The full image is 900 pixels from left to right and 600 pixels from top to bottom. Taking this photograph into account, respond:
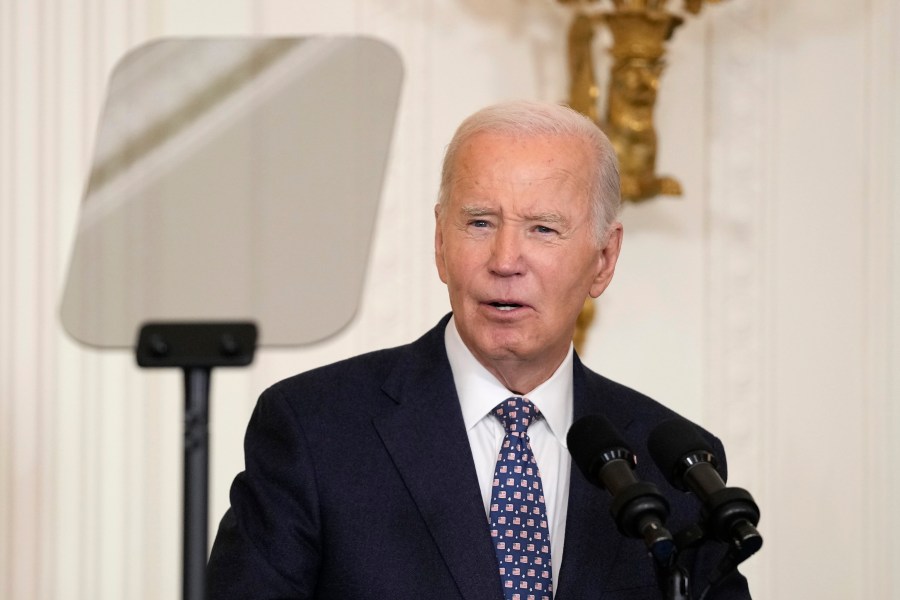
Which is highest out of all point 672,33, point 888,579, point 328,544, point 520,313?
point 672,33

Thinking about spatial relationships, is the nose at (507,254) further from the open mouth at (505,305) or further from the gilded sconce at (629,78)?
the gilded sconce at (629,78)

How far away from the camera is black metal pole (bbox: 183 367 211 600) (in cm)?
112

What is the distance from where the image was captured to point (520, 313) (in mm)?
1979

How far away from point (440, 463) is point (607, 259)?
1.55 ft

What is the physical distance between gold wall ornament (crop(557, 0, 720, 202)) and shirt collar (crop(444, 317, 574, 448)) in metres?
1.08

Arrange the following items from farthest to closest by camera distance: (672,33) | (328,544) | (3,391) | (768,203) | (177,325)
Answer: (768,203) → (672,33) → (3,391) → (328,544) → (177,325)

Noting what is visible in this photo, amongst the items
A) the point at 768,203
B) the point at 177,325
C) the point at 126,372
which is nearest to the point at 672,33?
the point at 768,203

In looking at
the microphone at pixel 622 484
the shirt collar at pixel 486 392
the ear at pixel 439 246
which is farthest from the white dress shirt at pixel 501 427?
the microphone at pixel 622 484

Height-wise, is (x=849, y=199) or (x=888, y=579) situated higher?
(x=849, y=199)

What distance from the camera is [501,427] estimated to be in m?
2.09

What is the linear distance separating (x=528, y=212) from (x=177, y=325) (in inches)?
36.0

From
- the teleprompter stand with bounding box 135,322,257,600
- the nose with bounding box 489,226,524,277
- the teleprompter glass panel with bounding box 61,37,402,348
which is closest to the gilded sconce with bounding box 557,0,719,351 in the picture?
the nose with bounding box 489,226,524,277

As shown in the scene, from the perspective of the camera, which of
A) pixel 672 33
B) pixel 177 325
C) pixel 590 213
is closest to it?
pixel 177 325

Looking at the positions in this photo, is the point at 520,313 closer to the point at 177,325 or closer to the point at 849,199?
the point at 177,325
